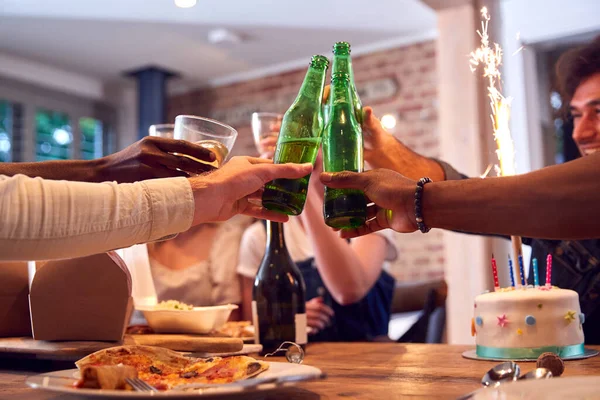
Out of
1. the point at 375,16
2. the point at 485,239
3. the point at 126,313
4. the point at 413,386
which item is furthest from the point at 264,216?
the point at 375,16

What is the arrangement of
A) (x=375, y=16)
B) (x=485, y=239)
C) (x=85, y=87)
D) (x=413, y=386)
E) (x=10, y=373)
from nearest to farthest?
(x=413, y=386)
(x=10, y=373)
(x=485, y=239)
(x=375, y=16)
(x=85, y=87)

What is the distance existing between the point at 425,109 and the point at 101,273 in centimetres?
407

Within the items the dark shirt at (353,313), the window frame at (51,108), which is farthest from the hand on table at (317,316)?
the window frame at (51,108)

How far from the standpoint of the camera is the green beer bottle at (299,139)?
104 cm

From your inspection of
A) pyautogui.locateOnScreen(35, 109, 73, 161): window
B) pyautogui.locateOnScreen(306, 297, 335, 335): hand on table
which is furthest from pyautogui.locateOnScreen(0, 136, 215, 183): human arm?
pyautogui.locateOnScreen(35, 109, 73, 161): window

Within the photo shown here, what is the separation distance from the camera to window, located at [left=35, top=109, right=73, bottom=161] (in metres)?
5.46

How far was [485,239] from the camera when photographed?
2430 mm

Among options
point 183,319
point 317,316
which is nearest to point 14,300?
point 183,319

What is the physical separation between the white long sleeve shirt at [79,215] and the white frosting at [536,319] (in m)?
0.55

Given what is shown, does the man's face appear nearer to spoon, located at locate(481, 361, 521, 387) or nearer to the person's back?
the person's back

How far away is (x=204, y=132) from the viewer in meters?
1.03

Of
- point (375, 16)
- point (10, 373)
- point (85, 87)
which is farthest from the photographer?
point (85, 87)

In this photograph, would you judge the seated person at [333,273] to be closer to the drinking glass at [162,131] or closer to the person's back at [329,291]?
the person's back at [329,291]

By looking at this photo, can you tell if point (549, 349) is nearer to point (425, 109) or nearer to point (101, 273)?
point (101, 273)
